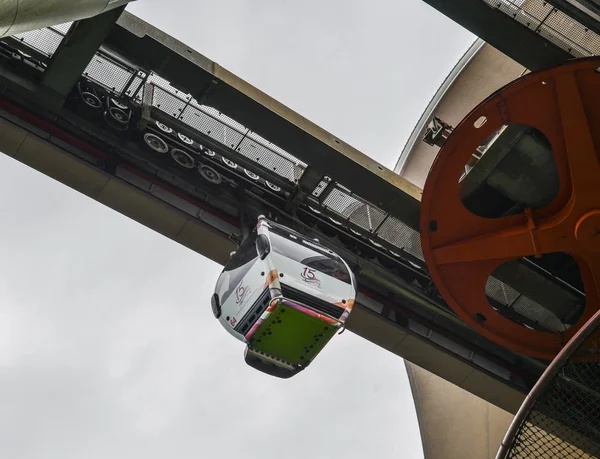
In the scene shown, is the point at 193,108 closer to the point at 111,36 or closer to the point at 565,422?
the point at 111,36

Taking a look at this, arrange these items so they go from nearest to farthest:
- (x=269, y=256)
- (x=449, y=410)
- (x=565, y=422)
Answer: (x=565, y=422), (x=269, y=256), (x=449, y=410)

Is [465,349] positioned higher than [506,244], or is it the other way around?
[506,244]

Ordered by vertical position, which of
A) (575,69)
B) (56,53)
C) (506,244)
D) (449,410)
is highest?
(575,69)

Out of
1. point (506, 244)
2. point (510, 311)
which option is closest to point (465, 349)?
point (510, 311)

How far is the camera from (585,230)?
31.2 feet

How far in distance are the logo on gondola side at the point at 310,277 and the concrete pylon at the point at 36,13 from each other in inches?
180

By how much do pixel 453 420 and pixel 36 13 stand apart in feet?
52.3

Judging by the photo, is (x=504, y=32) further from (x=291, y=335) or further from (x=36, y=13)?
(x=36, y=13)

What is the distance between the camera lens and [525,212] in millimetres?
10203

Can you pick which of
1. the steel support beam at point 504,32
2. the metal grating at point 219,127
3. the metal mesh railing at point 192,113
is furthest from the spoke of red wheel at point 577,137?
the metal grating at point 219,127

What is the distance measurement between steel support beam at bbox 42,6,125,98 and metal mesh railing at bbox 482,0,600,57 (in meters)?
4.39

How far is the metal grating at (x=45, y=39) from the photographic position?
393 inches

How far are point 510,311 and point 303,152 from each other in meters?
4.46

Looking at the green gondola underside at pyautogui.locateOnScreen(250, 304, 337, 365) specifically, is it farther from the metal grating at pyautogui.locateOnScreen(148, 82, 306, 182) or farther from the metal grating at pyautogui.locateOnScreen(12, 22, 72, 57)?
the metal grating at pyautogui.locateOnScreen(12, 22, 72, 57)
